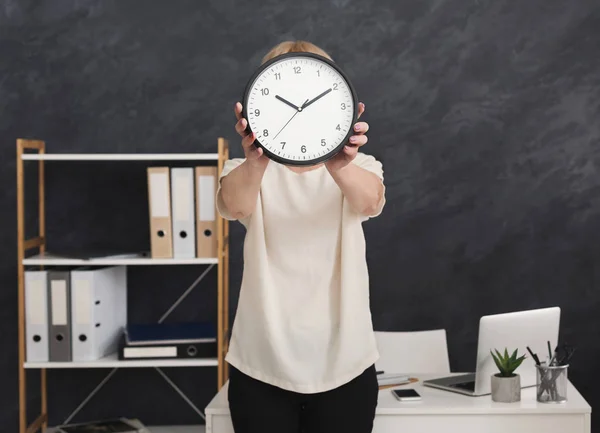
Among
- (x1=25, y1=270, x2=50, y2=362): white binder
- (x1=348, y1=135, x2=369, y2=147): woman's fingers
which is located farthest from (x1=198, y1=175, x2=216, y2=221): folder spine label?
(x1=348, y1=135, x2=369, y2=147): woman's fingers

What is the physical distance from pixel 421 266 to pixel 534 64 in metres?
0.99

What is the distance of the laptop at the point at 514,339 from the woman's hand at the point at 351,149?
845 millimetres

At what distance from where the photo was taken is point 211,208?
10.7ft

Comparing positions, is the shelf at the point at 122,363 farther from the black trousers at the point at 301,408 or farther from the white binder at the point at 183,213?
the black trousers at the point at 301,408

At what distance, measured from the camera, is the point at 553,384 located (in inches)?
94.0

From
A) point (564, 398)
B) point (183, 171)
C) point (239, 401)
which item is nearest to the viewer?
point (239, 401)

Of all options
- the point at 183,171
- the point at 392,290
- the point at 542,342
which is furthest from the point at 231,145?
the point at 542,342

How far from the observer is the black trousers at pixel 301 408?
1986mm

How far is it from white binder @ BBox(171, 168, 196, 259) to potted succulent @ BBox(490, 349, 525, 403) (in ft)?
4.44

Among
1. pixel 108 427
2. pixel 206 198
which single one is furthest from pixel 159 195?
pixel 108 427

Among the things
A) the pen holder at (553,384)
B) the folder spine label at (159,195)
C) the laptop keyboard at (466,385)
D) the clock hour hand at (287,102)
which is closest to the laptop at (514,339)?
the laptop keyboard at (466,385)

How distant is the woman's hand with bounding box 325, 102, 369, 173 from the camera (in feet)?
5.85

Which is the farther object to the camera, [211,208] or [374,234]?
[374,234]

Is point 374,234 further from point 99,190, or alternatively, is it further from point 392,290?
point 99,190
